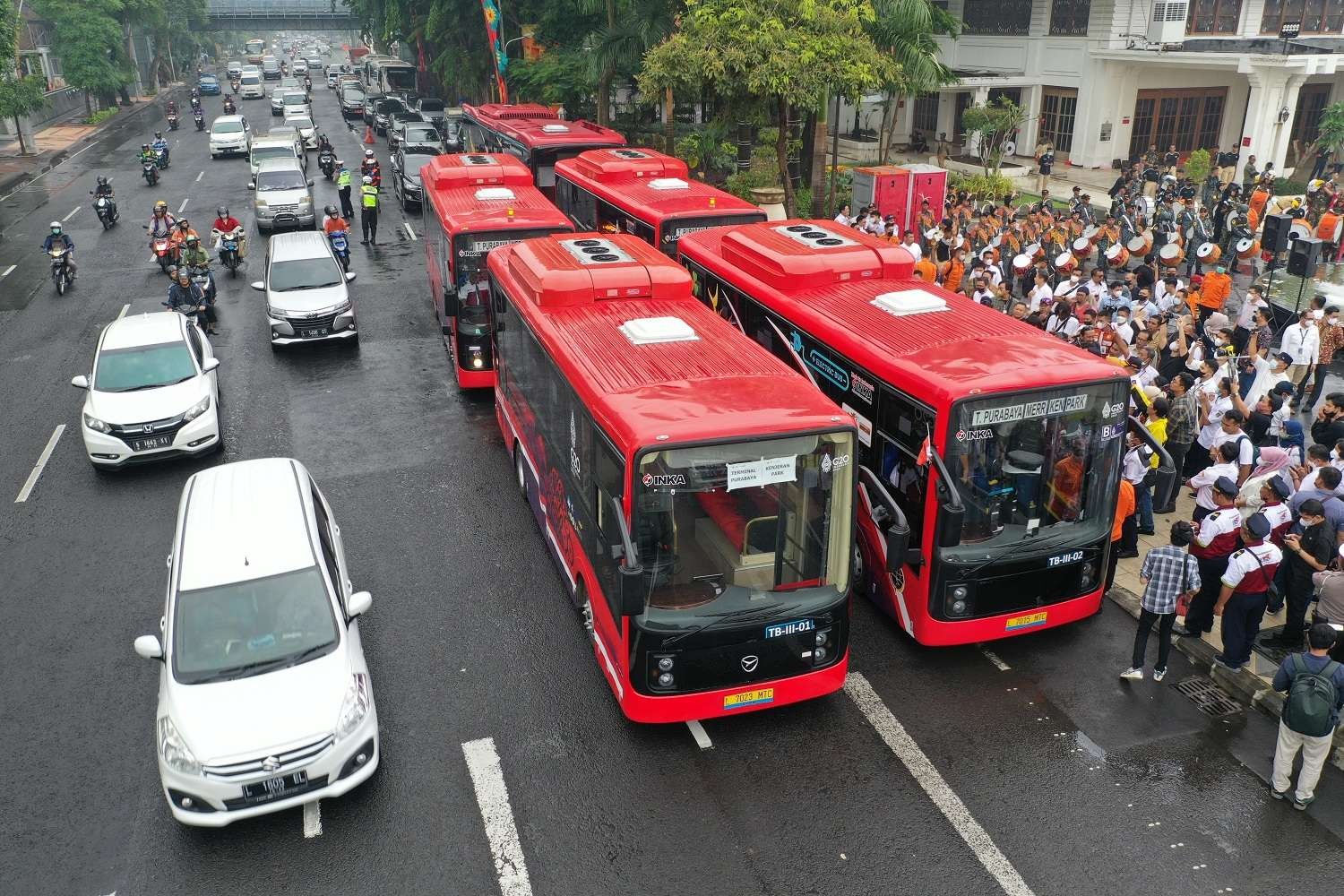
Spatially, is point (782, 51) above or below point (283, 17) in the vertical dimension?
below

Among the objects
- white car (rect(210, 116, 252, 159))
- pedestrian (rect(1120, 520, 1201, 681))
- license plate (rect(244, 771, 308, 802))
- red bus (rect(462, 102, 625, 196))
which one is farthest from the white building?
license plate (rect(244, 771, 308, 802))

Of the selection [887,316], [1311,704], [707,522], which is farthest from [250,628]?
[1311,704]

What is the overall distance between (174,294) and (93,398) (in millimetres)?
5835

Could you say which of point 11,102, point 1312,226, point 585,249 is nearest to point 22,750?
point 585,249

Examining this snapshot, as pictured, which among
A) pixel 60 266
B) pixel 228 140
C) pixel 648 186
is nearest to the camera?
pixel 648 186

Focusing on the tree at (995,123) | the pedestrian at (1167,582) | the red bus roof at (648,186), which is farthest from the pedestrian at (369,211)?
the pedestrian at (1167,582)

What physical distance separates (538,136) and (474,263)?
10.7m

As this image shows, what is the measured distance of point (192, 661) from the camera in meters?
8.10

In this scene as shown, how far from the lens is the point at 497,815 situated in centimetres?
805

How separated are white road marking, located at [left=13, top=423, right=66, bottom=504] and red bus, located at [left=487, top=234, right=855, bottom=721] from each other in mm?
8726

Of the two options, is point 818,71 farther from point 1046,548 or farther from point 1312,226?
point 1046,548

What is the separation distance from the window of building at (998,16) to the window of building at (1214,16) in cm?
555

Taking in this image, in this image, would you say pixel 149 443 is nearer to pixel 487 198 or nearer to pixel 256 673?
pixel 487 198

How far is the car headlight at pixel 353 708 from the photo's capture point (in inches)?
312
